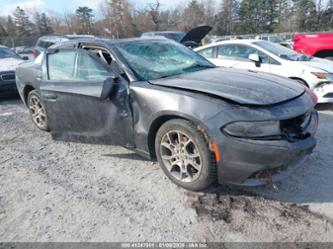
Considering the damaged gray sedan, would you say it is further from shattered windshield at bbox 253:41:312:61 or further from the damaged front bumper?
shattered windshield at bbox 253:41:312:61

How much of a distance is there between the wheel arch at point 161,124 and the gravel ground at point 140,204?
0.37 m

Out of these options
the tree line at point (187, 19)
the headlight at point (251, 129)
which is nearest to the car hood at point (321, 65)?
the headlight at point (251, 129)

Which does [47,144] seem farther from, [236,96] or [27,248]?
[236,96]

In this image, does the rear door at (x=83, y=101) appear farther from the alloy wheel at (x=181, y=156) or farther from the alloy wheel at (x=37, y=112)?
the alloy wheel at (x=37, y=112)

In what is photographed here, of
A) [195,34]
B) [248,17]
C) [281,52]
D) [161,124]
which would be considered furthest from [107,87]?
[248,17]

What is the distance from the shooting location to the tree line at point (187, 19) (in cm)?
4994

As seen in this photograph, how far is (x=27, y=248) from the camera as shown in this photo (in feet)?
7.80

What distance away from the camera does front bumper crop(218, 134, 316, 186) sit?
2562 millimetres

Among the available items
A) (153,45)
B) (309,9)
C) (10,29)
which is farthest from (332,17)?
(10,29)

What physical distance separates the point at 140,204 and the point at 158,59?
177 cm

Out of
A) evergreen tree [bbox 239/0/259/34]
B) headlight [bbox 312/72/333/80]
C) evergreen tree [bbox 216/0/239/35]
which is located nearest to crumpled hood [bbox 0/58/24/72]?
headlight [bbox 312/72/333/80]

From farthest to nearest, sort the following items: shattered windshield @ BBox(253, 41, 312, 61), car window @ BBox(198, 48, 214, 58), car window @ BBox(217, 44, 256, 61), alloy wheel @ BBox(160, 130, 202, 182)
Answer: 1. car window @ BBox(198, 48, 214, 58)
2. car window @ BBox(217, 44, 256, 61)
3. shattered windshield @ BBox(253, 41, 312, 61)
4. alloy wheel @ BBox(160, 130, 202, 182)

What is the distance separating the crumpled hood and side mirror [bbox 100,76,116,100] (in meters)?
5.48

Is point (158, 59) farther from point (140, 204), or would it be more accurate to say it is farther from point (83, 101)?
point (140, 204)
